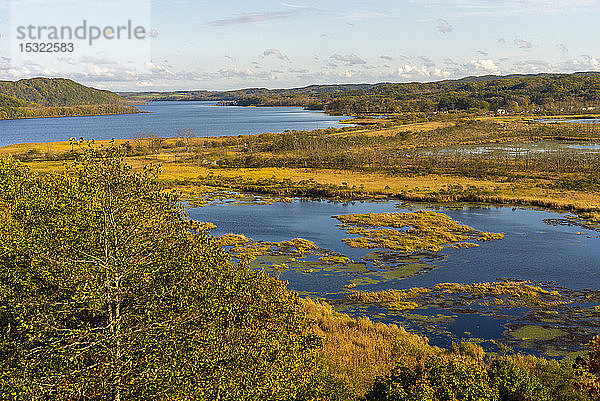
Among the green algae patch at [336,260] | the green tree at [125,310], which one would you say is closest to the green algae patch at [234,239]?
the green algae patch at [336,260]

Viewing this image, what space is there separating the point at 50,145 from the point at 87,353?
15352cm

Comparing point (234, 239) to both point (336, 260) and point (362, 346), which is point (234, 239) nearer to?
point (336, 260)

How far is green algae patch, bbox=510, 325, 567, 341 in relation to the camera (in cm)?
3306

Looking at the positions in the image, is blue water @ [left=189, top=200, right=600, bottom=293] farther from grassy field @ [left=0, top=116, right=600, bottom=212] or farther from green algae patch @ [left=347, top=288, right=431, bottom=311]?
grassy field @ [left=0, top=116, right=600, bottom=212]

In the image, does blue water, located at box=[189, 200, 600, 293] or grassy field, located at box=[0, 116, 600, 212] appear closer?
blue water, located at box=[189, 200, 600, 293]

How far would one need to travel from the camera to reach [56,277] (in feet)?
53.0

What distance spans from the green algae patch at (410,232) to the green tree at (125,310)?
118ft

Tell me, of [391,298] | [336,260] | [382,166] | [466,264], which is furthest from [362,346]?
[382,166]

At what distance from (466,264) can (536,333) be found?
14.4m

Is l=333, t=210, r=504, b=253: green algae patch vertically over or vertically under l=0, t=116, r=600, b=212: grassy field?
under

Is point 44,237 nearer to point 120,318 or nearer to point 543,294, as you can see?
point 120,318

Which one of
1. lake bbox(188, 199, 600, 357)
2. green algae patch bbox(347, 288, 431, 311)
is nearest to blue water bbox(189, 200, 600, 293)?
lake bbox(188, 199, 600, 357)

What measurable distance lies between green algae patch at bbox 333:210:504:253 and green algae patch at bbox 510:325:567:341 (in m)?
18.1

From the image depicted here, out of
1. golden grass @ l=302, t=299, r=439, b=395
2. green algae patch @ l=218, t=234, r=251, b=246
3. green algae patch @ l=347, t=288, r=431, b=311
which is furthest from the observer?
green algae patch @ l=218, t=234, r=251, b=246
